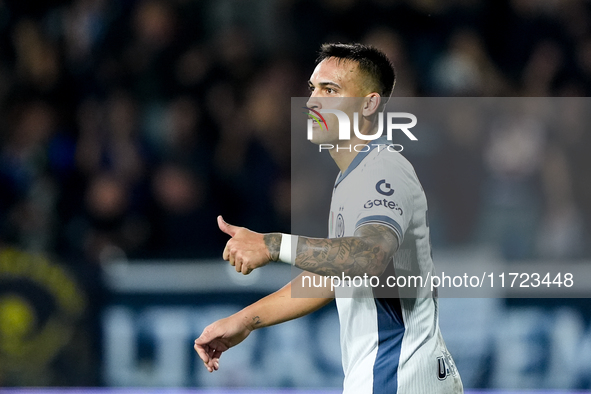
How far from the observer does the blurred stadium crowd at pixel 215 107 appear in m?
6.16

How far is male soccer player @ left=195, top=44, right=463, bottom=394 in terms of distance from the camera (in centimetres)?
252

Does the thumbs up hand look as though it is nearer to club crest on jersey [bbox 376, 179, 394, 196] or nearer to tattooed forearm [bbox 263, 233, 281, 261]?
tattooed forearm [bbox 263, 233, 281, 261]

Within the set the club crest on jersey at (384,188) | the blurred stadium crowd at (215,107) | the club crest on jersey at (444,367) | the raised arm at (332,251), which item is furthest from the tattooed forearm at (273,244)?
the blurred stadium crowd at (215,107)

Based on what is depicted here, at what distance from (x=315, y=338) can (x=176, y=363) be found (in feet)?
3.46

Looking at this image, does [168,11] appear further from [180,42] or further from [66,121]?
[66,121]

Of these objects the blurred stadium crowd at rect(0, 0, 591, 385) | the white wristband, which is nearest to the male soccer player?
the white wristband

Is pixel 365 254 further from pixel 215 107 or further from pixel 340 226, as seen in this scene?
pixel 215 107

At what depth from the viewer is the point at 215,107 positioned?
6.73 m

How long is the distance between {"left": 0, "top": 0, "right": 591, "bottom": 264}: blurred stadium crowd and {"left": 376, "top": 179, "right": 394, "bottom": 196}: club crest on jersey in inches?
128

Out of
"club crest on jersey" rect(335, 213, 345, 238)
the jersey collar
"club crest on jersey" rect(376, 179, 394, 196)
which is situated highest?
the jersey collar

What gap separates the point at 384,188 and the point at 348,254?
332 millimetres

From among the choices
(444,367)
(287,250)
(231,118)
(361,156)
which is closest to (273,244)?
(287,250)

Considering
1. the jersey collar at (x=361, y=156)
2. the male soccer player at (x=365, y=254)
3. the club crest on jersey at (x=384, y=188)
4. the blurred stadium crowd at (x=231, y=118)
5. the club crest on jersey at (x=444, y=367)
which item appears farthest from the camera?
the blurred stadium crowd at (x=231, y=118)

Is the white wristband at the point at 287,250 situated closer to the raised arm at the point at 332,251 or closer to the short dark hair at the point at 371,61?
the raised arm at the point at 332,251
